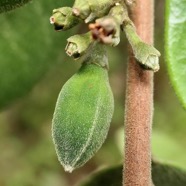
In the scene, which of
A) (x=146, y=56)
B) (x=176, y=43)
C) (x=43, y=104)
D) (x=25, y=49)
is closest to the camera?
(x=146, y=56)

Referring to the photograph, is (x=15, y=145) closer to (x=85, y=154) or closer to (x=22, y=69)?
(x=22, y=69)

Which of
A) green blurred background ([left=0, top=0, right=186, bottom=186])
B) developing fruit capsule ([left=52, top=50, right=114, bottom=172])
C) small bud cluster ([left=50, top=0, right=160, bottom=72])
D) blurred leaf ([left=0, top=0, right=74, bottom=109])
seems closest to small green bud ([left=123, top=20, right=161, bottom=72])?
small bud cluster ([left=50, top=0, right=160, bottom=72])

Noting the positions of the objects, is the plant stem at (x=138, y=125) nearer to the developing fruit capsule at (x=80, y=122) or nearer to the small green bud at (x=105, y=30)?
the developing fruit capsule at (x=80, y=122)

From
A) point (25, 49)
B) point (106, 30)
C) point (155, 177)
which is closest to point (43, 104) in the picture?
point (25, 49)

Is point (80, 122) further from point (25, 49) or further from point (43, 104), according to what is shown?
point (43, 104)

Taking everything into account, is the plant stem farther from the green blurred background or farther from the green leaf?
the green blurred background
